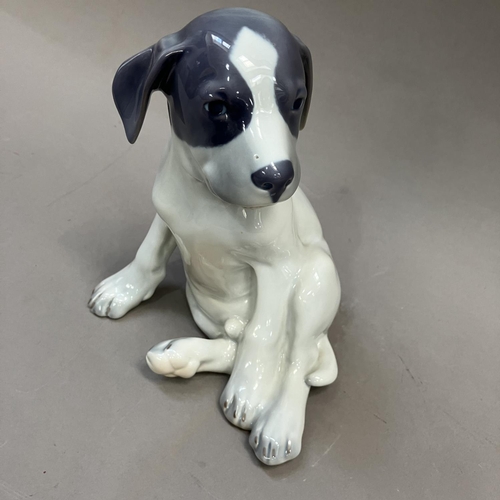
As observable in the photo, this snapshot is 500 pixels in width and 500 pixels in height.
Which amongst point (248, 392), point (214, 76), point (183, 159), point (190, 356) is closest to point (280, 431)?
point (248, 392)

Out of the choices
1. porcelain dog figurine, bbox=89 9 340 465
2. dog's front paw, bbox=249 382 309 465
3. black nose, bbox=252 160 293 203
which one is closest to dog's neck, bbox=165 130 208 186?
porcelain dog figurine, bbox=89 9 340 465

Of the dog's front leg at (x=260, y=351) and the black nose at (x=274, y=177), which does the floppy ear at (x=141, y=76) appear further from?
the dog's front leg at (x=260, y=351)

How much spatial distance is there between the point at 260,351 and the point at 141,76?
508mm

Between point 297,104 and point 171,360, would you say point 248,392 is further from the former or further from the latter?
point 297,104

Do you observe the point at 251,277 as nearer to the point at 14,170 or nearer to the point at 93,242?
the point at 93,242

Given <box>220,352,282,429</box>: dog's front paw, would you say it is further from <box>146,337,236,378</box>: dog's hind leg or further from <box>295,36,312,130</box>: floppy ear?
<box>295,36,312,130</box>: floppy ear

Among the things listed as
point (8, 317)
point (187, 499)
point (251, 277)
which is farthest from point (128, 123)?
point (187, 499)

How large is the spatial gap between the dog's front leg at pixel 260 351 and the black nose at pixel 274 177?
24 centimetres

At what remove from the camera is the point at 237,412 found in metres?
1.01

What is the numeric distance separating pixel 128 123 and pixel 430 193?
104 centimetres

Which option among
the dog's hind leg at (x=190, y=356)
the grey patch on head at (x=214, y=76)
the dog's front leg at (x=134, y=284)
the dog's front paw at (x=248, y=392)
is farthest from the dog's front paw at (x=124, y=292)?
the grey patch on head at (x=214, y=76)

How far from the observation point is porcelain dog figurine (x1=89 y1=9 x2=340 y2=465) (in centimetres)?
79

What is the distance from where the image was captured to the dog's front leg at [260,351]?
101cm

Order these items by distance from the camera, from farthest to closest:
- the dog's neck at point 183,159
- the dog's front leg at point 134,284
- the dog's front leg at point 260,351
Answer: the dog's front leg at point 134,284 < the dog's front leg at point 260,351 < the dog's neck at point 183,159
